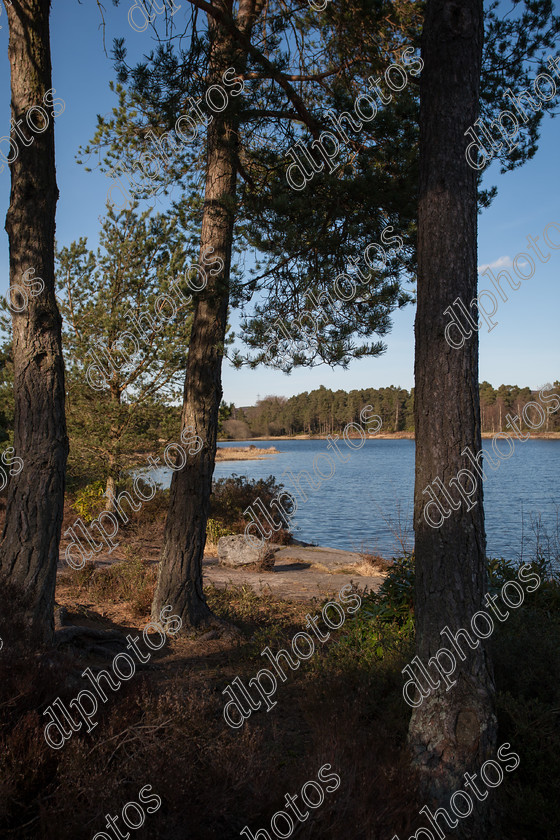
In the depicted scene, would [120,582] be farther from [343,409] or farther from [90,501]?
[343,409]

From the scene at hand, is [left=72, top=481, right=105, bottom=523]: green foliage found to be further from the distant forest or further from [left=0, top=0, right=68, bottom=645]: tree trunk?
the distant forest

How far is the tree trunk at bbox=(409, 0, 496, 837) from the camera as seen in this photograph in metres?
3.21

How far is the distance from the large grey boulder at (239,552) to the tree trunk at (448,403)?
711cm

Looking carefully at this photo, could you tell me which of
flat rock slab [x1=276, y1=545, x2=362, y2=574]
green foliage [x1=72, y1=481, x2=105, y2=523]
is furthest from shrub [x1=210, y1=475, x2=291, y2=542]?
green foliage [x1=72, y1=481, x2=105, y2=523]

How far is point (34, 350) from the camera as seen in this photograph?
14.6 feet

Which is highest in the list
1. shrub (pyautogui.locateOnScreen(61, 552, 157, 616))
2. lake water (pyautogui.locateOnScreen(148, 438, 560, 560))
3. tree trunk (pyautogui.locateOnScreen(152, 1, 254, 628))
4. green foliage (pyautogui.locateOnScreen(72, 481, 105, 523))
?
tree trunk (pyautogui.locateOnScreen(152, 1, 254, 628))

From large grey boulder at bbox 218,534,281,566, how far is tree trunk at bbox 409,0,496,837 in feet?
23.3

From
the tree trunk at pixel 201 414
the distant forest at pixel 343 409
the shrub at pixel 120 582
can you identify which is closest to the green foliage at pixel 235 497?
the shrub at pixel 120 582

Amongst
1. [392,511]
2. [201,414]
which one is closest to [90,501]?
[201,414]

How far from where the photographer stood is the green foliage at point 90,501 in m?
13.2

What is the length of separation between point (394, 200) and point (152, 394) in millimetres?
8536

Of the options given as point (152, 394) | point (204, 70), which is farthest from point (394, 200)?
point (152, 394)

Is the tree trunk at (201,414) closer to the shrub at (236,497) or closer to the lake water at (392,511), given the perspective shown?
the lake water at (392,511)

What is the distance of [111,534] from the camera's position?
40.9ft
